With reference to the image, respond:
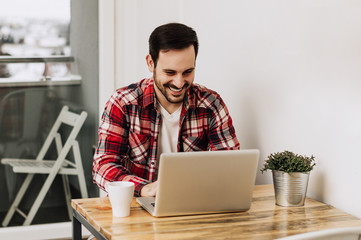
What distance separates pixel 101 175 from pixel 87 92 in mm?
1568

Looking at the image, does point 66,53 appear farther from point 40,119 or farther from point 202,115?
point 202,115

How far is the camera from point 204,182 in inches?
59.4

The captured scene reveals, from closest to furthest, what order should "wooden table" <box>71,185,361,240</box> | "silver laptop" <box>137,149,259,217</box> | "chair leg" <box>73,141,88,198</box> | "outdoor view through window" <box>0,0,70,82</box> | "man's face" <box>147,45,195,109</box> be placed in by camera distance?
"wooden table" <box>71,185,361,240</box>
"silver laptop" <box>137,149,259,217</box>
"man's face" <box>147,45,195,109</box>
"outdoor view through window" <box>0,0,70,82</box>
"chair leg" <box>73,141,88,198</box>

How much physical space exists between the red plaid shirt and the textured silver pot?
1.56ft

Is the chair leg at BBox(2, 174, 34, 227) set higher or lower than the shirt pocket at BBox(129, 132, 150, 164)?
lower

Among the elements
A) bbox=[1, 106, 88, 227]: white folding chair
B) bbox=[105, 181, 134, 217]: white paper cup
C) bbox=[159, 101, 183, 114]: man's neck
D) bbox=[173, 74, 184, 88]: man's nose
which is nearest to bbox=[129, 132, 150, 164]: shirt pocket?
bbox=[159, 101, 183, 114]: man's neck

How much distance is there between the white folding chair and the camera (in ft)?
10.7

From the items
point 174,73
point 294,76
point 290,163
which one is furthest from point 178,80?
point 290,163

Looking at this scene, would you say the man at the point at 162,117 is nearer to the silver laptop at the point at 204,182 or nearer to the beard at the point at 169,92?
the beard at the point at 169,92

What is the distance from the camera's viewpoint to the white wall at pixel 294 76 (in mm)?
1656

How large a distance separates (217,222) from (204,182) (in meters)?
0.13

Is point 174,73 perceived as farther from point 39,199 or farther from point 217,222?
point 39,199

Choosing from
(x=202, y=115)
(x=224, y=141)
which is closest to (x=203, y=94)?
(x=202, y=115)

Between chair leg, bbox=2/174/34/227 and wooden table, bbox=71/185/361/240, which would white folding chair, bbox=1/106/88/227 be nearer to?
chair leg, bbox=2/174/34/227
